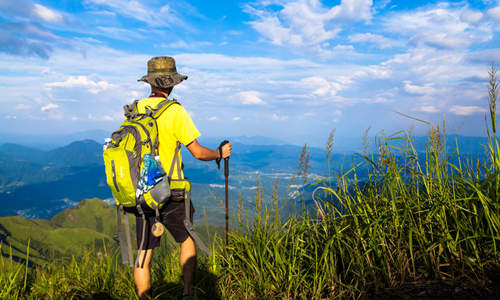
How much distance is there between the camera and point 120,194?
3133 mm

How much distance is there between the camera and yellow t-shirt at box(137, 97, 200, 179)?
11.2 ft

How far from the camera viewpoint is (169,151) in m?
3.48

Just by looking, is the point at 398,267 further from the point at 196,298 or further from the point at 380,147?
the point at 196,298

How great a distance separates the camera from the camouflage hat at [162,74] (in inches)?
143

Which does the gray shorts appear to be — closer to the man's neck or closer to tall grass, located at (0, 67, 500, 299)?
tall grass, located at (0, 67, 500, 299)

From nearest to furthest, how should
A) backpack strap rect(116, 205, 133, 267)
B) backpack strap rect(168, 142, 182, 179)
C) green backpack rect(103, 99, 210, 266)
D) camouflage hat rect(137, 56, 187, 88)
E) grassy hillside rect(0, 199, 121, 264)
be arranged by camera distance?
green backpack rect(103, 99, 210, 266) → backpack strap rect(116, 205, 133, 267) → backpack strap rect(168, 142, 182, 179) → camouflage hat rect(137, 56, 187, 88) → grassy hillside rect(0, 199, 121, 264)

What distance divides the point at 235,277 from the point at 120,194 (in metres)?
1.54

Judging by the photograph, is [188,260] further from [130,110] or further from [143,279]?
[130,110]

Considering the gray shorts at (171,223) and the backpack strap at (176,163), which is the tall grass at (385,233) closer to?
the gray shorts at (171,223)

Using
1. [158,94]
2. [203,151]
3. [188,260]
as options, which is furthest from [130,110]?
[188,260]

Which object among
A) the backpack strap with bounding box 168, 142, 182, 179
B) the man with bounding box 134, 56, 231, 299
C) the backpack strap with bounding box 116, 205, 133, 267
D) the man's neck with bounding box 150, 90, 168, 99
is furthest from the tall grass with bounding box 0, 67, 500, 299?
the man's neck with bounding box 150, 90, 168, 99

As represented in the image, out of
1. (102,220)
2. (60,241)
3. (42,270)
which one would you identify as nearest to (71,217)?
(102,220)

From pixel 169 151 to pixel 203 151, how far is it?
39 cm

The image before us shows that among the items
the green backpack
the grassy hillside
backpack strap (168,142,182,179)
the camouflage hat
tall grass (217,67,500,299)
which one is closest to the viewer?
tall grass (217,67,500,299)
